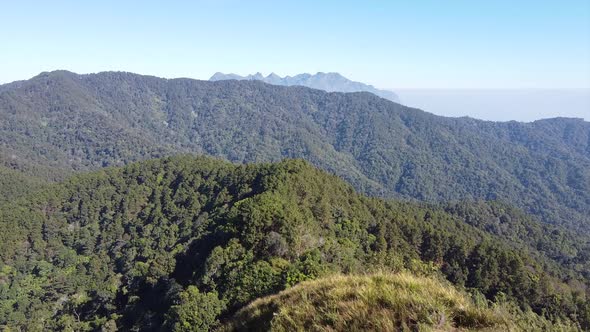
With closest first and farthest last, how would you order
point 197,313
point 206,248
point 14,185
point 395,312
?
point 395,312 → point 197,313 → point 206,248 → point 14,185

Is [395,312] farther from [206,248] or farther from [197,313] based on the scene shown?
[206,248]

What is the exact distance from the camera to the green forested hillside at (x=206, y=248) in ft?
131

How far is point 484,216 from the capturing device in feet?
461

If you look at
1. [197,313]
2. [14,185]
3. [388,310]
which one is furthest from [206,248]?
[14,185]

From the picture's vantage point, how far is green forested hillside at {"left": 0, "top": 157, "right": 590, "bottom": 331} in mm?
39844

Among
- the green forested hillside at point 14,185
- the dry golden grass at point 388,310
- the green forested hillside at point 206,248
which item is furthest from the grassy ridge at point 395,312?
the green forested hillside at point 14,185

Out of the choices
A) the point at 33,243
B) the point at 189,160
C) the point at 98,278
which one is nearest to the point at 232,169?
the point at 189,160

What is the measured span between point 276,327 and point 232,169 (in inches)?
3639

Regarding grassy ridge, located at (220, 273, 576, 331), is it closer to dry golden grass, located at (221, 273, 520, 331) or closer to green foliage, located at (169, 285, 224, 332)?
dry golden grass, located at (221, 273, 520, 331)

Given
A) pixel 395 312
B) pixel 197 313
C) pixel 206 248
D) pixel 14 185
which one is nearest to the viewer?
pixel 395 312

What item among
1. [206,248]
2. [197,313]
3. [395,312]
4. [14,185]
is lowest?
[14,185]

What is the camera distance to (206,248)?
50.0 m

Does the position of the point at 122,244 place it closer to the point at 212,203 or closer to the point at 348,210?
the point at 212,203

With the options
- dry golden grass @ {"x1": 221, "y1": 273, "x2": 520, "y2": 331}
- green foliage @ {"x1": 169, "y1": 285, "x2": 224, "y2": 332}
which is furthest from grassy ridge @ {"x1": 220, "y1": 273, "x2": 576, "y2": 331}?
green foliage @ {"x1": 169, "y1": 285, "x2": 224, "y2": 332}
